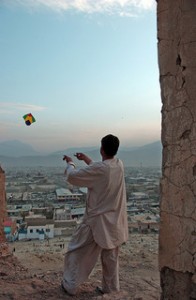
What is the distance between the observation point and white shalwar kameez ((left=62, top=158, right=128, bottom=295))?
345 cm

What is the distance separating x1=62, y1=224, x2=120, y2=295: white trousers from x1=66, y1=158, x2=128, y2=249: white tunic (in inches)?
4.5

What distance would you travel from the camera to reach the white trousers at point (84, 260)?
3.54 meters

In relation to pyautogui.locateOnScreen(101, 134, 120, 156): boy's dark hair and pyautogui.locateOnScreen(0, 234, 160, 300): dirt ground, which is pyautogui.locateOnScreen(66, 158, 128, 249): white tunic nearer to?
pyautogui.locateOnScreen(101, 134, 120, 156): boy's dark hair

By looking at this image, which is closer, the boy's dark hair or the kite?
the boy's dark hair

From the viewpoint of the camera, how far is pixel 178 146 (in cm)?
268

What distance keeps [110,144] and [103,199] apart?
514 mm

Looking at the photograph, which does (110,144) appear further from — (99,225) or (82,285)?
(82,285)

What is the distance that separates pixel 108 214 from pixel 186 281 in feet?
3.35

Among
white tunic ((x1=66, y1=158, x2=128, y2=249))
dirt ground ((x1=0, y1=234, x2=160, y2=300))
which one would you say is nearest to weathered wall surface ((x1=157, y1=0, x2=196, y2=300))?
white tunic ((x1=66, y1=158, x2=128, y2=249))

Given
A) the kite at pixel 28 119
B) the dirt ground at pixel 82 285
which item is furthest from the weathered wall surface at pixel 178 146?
the kite at pixel 28 119

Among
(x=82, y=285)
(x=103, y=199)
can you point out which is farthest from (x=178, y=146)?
(x=82, y=285)

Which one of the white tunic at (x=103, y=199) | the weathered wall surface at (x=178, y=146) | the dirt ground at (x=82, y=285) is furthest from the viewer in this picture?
the dirt ground at (x=82, y=285)

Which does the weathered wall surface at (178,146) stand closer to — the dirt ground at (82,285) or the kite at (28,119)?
the dirt ground at (82,285)

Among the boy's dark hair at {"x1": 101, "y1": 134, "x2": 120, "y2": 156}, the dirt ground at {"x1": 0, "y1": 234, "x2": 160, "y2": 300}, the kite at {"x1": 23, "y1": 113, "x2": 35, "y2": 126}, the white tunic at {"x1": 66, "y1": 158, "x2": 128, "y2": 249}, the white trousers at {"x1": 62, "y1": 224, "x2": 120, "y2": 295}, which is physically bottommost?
the dirt ground at {"x1": 0, "y1": 234, "x2": 160, "y2": 300}
